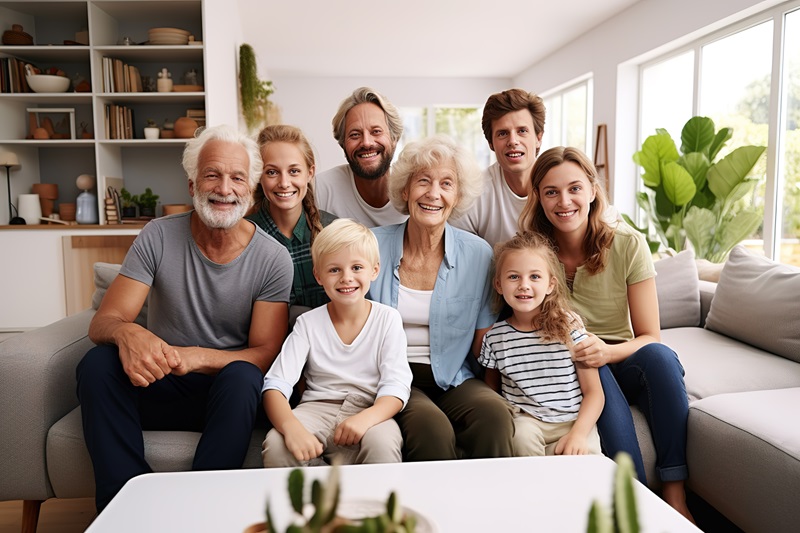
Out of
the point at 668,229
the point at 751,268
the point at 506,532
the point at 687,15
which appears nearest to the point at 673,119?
the point at 687,15

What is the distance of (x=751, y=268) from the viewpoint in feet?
8.55

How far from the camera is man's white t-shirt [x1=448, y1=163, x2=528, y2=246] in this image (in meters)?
2.53

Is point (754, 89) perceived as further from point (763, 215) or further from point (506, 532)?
point (506, 532)

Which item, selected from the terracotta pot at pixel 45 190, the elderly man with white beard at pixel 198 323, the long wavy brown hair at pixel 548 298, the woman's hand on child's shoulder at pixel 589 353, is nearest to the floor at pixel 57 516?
the elderly man with white beard at pixel 198 323

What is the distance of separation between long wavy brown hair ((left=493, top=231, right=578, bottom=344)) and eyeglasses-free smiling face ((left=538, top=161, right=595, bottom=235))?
9cm

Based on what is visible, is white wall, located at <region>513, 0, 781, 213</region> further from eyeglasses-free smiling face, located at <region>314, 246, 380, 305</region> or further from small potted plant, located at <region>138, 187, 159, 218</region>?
small potted plant, located at <region>138, 187, 159, 218</region>

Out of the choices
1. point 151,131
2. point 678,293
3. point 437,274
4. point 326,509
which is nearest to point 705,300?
point 678,293

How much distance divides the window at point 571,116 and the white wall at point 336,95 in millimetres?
1550

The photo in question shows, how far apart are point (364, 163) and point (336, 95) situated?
8.48m

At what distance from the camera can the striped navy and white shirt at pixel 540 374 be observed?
1.90 m

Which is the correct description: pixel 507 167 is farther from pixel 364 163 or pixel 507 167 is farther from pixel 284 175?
pixel 284 175

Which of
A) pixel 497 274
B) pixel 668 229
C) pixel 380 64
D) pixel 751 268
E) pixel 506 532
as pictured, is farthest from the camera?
pixel 380 64

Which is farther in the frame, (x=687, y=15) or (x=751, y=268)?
(x=687, y=15)

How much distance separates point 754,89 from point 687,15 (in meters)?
0.96
